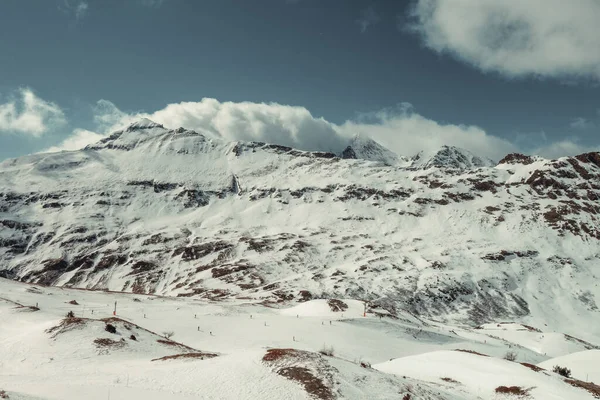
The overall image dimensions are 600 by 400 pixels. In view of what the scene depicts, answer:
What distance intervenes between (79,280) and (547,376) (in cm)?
19925

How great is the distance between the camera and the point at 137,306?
67938 mm

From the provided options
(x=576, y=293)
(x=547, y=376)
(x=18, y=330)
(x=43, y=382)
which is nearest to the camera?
(x=43, y=382)

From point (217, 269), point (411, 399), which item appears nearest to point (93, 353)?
point (411, 399)

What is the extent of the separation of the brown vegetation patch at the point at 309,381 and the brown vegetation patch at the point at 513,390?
1251 centimetres

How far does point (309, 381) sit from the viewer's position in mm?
20734

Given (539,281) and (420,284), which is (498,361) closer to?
(420,284)

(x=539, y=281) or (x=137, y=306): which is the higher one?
(x=539, y=281)

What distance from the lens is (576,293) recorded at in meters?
156

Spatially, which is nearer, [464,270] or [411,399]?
[411,399]

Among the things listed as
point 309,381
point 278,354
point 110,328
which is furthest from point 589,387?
point 110,328

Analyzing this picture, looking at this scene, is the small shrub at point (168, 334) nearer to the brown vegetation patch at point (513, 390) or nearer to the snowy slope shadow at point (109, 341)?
the snowy slope shadow at point (109, 341)

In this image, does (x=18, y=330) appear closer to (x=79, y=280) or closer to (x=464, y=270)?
(x=464, y=270)

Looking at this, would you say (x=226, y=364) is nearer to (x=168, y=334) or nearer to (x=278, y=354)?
(x=278, y=354)

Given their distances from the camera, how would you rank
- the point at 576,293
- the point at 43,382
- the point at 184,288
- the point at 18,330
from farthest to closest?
1. the point at 184,288
2. the point at 576,293
3. the point at 18,330
4. the point at 43,382
